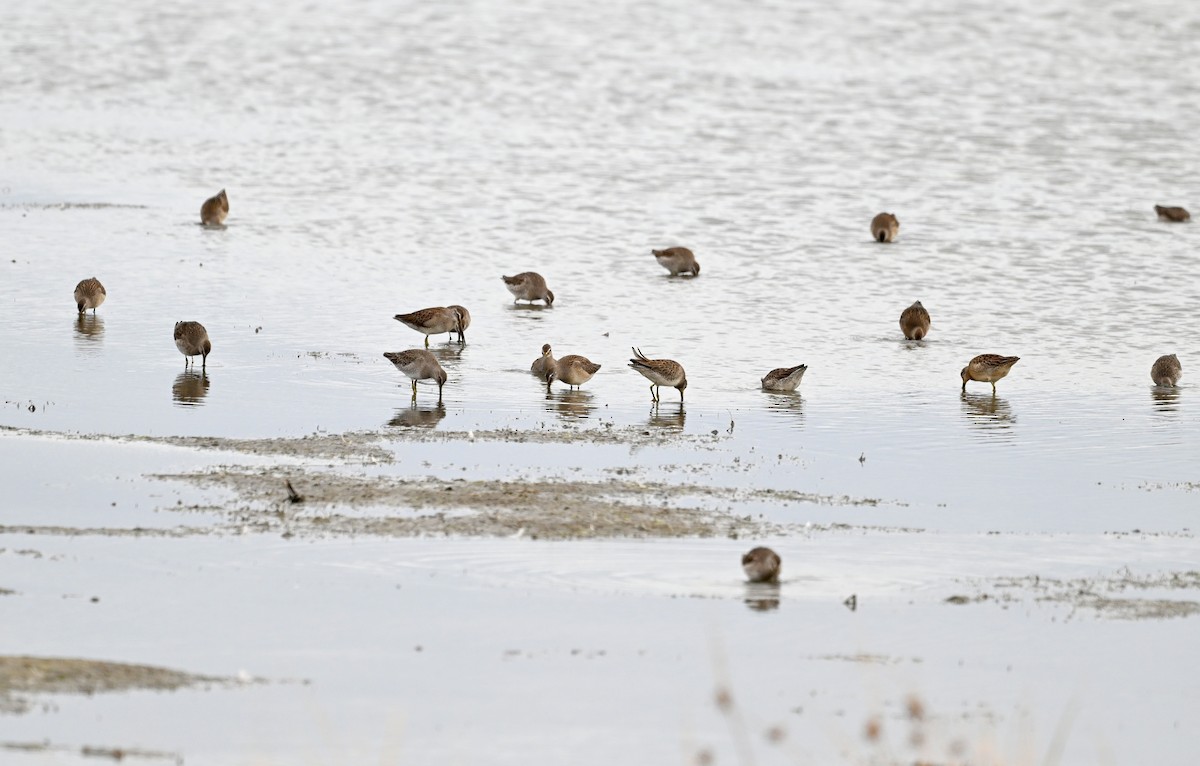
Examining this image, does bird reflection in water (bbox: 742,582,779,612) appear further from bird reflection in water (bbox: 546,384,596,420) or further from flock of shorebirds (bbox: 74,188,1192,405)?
flock of shorebirds (bbox: 74,188,1192,405)

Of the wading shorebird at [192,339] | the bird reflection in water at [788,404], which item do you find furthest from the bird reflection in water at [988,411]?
the wading shorebird at [192,339]

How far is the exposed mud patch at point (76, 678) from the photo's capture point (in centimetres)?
773

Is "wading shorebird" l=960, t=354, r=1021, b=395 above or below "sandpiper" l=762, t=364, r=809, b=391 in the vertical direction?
above

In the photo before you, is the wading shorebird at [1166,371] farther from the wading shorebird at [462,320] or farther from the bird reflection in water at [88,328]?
the bird reflection in water at [88,328]

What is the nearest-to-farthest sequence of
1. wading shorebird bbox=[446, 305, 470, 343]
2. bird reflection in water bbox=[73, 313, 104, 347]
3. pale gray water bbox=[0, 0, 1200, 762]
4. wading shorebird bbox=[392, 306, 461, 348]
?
pale gray water bbox=[0, 0, 1200, 762] → bird reflection in water bbox=[73, 313, 104, 347] → wading shorebird bbox=[392, 306, 461, 348] → wading shorebird bbox=[446, 305, 470, 343]

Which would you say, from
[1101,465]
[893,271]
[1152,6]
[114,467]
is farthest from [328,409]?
[1152,6]

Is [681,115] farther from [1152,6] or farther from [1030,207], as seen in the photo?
[1152,6]

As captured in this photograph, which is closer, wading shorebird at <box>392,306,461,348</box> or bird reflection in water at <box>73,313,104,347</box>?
bird reflection in water at <box>73,313,104,347</box>

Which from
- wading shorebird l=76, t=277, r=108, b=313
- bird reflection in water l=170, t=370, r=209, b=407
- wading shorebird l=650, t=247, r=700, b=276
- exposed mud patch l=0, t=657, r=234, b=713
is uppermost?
wading shorebird l=650, t=247, r=700, b=276

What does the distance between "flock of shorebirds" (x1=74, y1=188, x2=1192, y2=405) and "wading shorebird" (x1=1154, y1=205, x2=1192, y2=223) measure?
873 centimetres

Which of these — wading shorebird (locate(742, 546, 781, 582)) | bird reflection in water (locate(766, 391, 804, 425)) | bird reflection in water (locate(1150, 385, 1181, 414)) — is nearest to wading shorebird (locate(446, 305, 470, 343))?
bird reflection in water (locate(766, 391, 804, 425))

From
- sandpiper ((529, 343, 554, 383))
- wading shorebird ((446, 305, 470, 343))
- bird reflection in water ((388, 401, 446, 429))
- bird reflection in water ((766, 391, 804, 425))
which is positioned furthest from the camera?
wading shorebird ((446, 305, 470, 343))

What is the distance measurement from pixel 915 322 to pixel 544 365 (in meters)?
4.53

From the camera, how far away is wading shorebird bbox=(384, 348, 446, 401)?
49.5 ft
